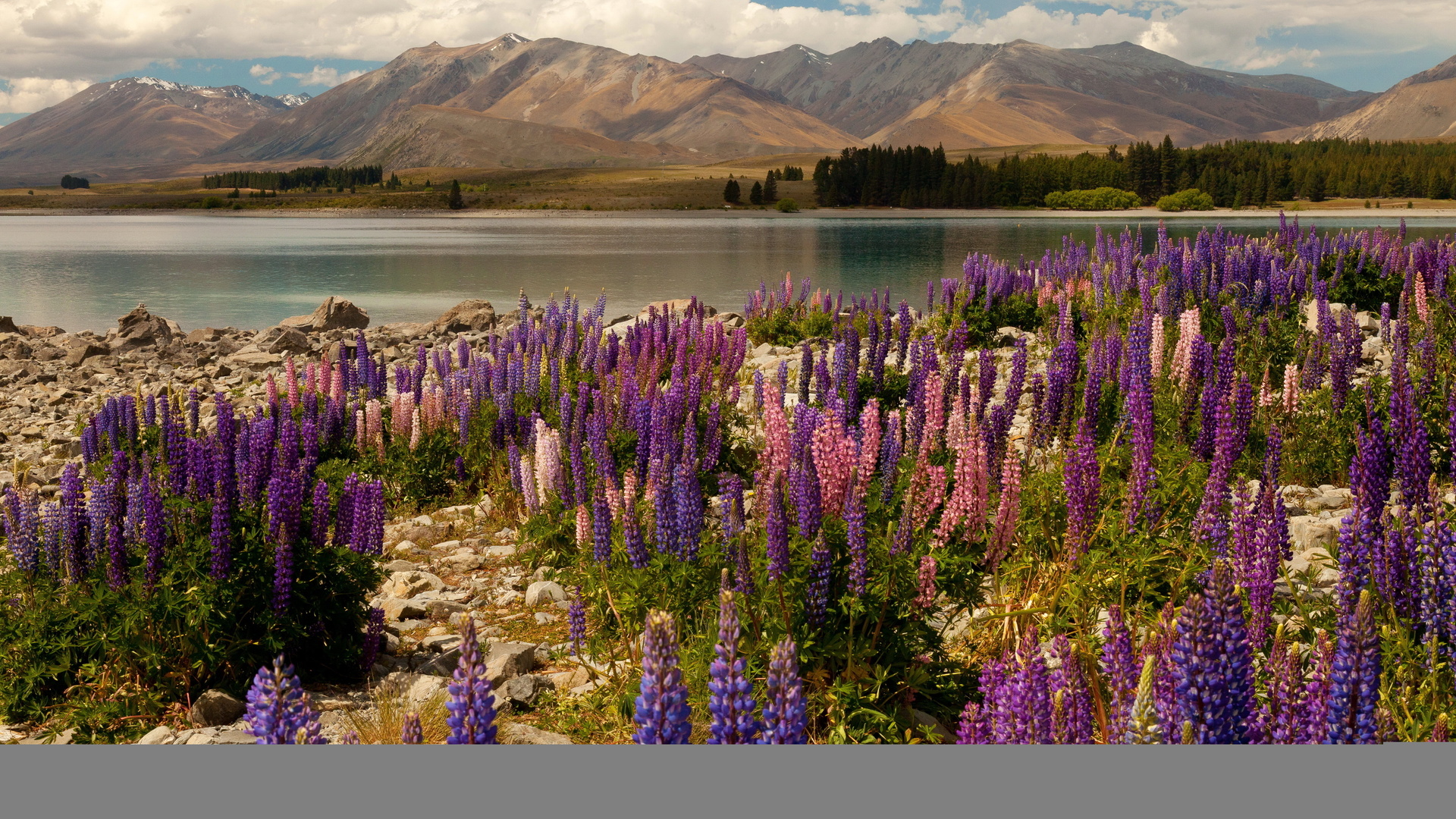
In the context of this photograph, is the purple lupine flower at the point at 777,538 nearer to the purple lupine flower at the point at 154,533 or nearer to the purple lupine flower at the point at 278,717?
the purple lupine flower at the point at 278,717

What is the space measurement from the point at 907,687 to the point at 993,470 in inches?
86.8

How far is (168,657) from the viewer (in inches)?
227

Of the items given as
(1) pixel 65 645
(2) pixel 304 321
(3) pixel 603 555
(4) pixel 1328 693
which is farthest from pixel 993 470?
(2) pixel 304 321

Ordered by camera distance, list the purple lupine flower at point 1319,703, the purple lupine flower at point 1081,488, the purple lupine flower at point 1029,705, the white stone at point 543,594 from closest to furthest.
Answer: the purple lupine flower at point 1319,703
the purple lupine flower at point 1029,705
the purple lupine flower at point 1081,488
the white stone at point 543,594

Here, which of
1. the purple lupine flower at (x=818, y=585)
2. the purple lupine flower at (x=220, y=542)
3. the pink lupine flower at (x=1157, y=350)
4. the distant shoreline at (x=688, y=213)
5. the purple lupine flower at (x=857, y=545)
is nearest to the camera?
A: the purple lupine flower at (x=818, y=585)

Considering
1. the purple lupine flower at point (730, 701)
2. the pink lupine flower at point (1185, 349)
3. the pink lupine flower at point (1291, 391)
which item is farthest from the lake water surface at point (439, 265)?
the purple lupine flower at point (730, 701)

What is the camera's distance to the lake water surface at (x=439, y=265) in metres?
38.6

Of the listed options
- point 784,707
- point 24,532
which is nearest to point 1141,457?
point 784,707

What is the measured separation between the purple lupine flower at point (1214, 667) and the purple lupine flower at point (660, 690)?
1.52 metres

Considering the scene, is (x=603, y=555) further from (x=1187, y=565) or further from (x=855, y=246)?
(x=855, y=246)

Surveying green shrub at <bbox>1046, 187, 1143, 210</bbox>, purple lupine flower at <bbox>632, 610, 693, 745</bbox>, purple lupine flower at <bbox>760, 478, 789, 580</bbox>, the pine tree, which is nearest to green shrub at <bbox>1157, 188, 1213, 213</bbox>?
green shrub at <bbox>1046, 187, 1143, 210</bbox>

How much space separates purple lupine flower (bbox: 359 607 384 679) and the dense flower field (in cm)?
3

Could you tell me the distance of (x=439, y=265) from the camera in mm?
57375

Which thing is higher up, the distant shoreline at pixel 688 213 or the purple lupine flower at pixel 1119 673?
the distant shoreline at pixel 688 213
